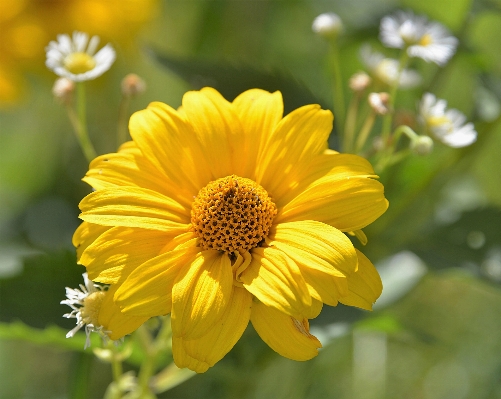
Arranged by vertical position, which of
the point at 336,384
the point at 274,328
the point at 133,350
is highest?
the point at 274,328

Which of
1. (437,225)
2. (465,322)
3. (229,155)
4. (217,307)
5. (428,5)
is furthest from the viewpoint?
(465,322)

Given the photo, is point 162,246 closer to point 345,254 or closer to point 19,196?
point 345,254

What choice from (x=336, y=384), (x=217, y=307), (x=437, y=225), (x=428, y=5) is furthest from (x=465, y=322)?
(x=217, y=307)

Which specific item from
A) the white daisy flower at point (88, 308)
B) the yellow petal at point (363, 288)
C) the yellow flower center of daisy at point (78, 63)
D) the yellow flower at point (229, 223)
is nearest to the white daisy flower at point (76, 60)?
the yellow flower center of daisy at point (78, 63)

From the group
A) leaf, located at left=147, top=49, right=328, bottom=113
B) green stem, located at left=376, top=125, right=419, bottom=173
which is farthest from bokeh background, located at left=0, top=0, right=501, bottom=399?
green stem, located at left=376, top=125, right=419, bottom=173

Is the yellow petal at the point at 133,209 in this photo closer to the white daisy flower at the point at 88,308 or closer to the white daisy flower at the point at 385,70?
the white daisy flower at the point at 88,308

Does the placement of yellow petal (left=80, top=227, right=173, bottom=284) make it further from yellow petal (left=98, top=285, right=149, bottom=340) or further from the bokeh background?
the bokeh background
